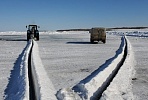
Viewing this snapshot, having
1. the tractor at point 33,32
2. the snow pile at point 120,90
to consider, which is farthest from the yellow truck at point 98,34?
the snow pile at point 120,90

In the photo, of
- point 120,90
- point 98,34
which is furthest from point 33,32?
point 120,90

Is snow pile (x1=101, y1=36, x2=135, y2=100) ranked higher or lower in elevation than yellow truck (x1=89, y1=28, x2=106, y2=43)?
lower

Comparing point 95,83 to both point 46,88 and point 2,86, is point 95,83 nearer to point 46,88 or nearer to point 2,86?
point 46,88

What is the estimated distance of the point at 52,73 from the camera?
9984 millimetres

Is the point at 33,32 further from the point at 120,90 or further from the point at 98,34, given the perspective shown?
the point at 120,90

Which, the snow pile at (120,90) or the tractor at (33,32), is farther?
the tractor at (33,32)

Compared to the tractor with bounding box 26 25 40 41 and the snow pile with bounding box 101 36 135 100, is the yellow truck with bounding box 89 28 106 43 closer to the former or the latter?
the tractor with bounding box 26 25 40 41

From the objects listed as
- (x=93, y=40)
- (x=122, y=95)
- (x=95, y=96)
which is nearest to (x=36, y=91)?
(x=95, y=96)

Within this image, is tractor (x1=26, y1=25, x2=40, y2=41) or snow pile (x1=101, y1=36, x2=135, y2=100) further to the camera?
tractor (x1=26, y1=25, x2=40, y2=41)

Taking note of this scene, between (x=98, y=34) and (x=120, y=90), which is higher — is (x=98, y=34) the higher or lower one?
the higher one

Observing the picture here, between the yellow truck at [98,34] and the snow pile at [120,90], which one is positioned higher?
the yellow truck at [98,34]

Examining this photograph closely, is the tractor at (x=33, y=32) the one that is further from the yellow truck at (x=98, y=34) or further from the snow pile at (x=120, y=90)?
the snow pile at (x=120, y=90)

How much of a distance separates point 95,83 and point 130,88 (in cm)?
93

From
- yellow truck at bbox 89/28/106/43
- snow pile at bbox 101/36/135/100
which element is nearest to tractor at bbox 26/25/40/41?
yellow truck at bbox 89/28/106/43
